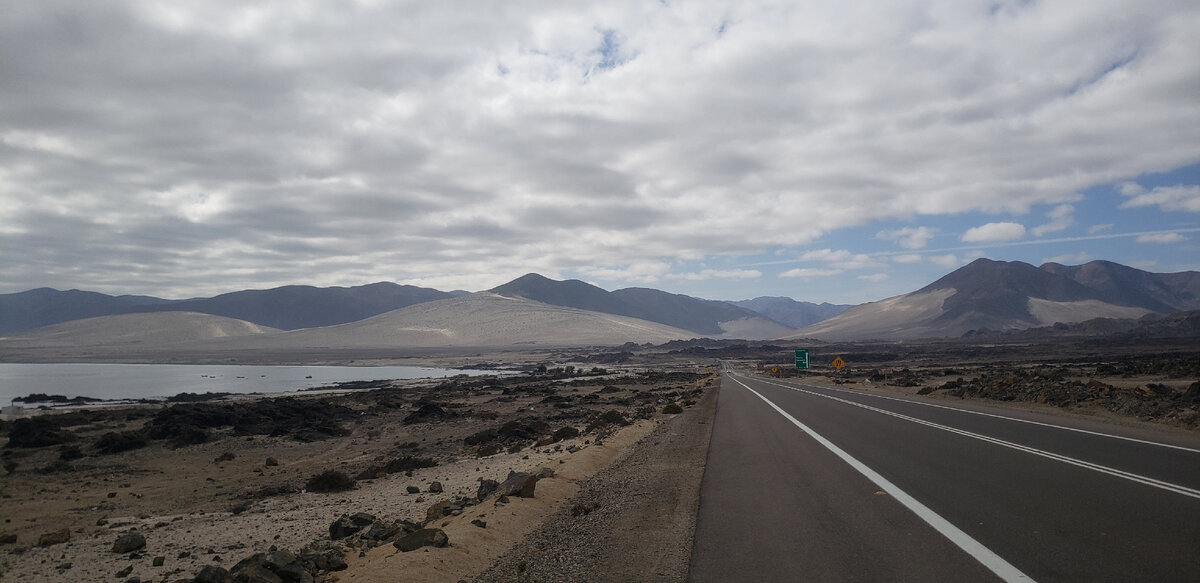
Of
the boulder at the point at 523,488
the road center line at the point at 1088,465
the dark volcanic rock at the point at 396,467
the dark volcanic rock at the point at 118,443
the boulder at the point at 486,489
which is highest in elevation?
the road center line at the point at 1088,465

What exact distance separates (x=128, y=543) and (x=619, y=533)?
949cm

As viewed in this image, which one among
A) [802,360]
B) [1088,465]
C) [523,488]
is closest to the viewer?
[523,488]

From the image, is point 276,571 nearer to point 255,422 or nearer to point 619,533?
point 619,533

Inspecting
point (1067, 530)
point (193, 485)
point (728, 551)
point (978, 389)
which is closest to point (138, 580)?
point (728, 551)

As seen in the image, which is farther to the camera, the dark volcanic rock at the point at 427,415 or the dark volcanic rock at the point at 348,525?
the dark volcanic rock at the point at 427,415

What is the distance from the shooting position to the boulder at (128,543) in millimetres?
12086

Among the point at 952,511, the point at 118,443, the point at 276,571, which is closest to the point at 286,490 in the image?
the point at 276,571

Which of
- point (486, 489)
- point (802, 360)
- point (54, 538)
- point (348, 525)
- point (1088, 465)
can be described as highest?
point (802, 360)

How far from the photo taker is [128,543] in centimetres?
1220

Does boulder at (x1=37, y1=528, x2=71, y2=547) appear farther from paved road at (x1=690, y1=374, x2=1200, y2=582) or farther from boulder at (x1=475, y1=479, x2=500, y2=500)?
paved road at (x1=690, y1=374, x2=1200, y2=582)

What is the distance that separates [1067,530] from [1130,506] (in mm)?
1772

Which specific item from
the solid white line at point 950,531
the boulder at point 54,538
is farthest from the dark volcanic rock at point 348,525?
the solid white line at point 950,531

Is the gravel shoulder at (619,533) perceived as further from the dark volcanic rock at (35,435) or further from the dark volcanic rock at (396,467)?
the dark volcanic rock at (35,435)

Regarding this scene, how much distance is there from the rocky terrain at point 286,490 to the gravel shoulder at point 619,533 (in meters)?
0.51
